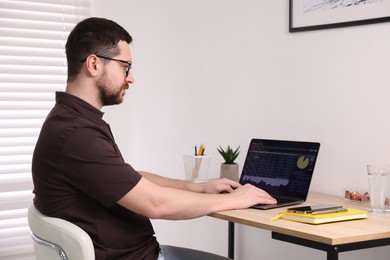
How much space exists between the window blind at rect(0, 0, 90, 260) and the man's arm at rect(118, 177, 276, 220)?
1.23 metres

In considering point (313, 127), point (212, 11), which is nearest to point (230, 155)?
point (313, 127)

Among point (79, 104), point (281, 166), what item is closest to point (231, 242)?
point (281, 166)

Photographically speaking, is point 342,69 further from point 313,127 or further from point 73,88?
point 73,88

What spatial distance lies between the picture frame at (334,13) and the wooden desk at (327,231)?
76 centimetres

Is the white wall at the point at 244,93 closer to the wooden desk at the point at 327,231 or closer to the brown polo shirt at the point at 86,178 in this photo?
the wooden desk at the point at 327,231

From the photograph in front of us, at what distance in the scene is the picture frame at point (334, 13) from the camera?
2.42 meters

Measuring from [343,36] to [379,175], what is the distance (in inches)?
24.8

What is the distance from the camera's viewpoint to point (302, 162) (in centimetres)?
242

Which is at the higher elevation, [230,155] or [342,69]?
[342,69]

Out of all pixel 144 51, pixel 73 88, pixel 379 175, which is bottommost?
pixel 379 175

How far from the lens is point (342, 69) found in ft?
8.41

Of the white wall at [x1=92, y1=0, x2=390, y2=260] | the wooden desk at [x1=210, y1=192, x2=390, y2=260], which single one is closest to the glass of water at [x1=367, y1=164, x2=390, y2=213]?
the wooden desk at [x1=210, y1=192, x2=390, y2=260]

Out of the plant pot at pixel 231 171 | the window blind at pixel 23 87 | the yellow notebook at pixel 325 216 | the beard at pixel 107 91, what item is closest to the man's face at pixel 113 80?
the beard at pixel 107 91

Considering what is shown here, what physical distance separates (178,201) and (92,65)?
0.49 m
